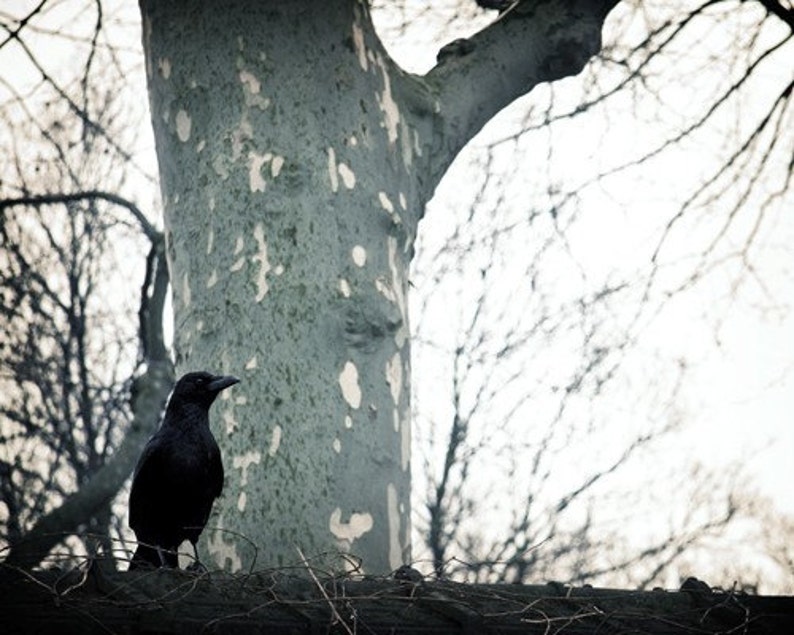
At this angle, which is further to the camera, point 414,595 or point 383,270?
point 383,270

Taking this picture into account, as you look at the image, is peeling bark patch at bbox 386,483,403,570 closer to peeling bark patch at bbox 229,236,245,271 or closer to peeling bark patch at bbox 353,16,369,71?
peeling bark patch at bbox 229,236,245,271

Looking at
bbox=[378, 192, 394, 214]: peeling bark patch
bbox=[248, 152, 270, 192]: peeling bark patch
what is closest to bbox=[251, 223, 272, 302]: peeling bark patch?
bbox=[248, 152, 270, 192]: peeling bark patch

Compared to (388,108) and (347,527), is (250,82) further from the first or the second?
(347,527)

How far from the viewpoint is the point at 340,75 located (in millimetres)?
4801

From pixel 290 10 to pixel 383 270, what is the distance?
3.63 feet

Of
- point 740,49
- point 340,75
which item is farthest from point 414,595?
point 740,49

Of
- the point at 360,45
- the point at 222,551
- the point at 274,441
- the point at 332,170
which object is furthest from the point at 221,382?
the point at 360,45

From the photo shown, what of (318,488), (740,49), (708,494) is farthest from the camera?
(708,494)

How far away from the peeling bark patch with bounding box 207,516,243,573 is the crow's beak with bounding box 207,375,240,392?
456mm

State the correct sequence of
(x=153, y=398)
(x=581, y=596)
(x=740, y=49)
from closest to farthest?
1. (x=581, y=596)
2. (x=740, y=49)
3. (x=153, y=398)

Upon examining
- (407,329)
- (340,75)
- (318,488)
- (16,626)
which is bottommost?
(16,626)

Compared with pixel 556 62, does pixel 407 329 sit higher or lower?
lower

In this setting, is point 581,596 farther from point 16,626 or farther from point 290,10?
point 290,10

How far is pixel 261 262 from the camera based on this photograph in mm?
4441
